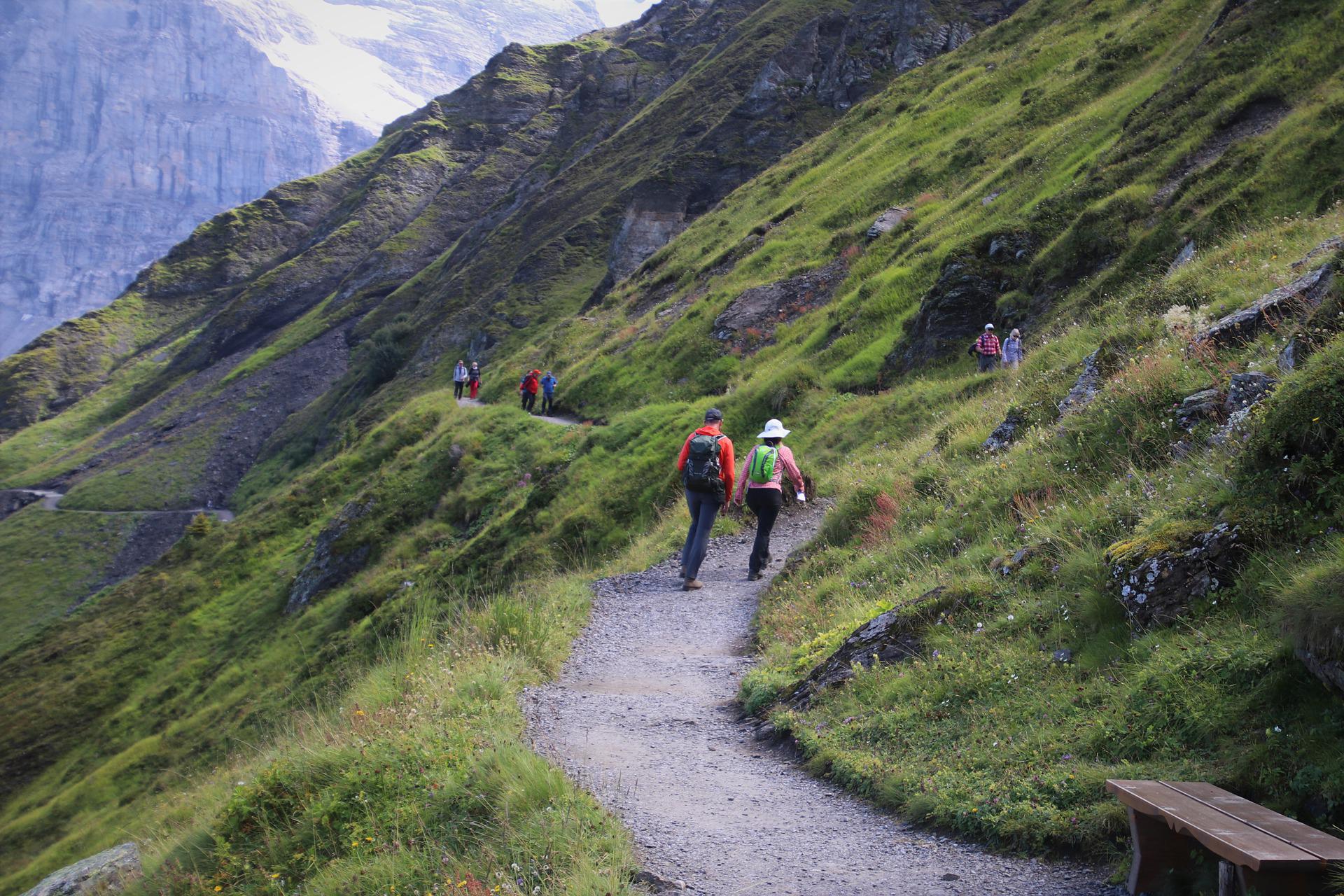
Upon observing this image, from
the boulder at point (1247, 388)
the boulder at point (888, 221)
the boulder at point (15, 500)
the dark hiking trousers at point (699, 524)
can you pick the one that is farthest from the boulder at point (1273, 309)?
the boulder at point (15, 500)

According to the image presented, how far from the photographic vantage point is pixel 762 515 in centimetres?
1119

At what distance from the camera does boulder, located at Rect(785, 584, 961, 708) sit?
6.33 metres

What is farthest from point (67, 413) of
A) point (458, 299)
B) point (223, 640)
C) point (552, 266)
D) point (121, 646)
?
point (223, 640)

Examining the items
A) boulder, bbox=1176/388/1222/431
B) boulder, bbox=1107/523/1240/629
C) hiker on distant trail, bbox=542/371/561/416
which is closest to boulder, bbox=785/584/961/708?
boulder, bbox=1107/523/1240/629

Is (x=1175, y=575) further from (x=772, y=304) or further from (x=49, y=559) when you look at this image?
(x=49, y=559)

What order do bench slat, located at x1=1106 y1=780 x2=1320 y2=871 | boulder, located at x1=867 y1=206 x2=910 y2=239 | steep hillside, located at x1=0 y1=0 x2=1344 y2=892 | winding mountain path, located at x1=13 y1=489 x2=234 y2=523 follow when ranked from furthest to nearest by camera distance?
winding mountain path, located at x1=13 y1=489 x2=234 y2=523, boulder, located at x1=867 y1=206 x2=910 y2=239, steep hillside, located at x1=0 y1=0 x2=1344 y2=892, bench slat, located at x1=1106 y1=780 x2=1320 y2=871

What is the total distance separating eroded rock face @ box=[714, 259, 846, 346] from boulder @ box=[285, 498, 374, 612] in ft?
42.4

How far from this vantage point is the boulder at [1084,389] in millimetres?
8414

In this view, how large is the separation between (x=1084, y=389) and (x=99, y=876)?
10.1 meters

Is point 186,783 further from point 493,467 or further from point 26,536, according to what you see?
point 26,536

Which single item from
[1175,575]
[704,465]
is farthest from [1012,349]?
[1175,575]

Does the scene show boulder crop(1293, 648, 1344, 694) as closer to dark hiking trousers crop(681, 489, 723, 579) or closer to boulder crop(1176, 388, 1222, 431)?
boulder crop(1176, 388, 1222, 431)

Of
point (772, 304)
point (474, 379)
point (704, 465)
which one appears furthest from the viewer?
point (474, 379)

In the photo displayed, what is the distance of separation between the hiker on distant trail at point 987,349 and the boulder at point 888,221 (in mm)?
10549
